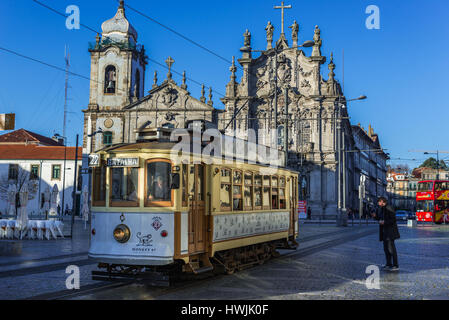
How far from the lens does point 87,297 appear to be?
29.3ft

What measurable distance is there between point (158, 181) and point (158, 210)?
1.88 ft

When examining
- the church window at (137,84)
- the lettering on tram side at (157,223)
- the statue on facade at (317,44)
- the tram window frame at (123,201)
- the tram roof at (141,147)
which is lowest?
the lettering on tram side at (157,223)

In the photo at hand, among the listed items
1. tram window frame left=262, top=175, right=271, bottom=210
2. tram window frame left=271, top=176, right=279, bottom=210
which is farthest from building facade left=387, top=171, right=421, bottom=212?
tram window frame left=262, top=175, right=271, bottom=210

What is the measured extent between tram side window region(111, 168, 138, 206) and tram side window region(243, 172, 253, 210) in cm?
348

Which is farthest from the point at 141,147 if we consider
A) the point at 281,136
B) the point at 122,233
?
the point at 281,136

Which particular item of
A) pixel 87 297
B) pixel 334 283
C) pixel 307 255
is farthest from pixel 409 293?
pixel 307 255

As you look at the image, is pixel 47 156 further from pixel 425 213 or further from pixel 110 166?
pixel 110 166

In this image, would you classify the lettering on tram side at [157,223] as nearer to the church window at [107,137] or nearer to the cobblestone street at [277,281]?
the cobblestone street at [277,281]

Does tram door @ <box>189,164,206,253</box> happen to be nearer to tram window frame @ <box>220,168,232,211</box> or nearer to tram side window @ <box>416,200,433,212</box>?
tram window frame @ <box>220,168,232,211</box>

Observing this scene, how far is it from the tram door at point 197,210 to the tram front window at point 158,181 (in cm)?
60

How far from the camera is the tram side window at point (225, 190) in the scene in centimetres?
1127

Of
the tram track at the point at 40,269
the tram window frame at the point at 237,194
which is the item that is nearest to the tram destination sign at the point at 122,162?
the tram window frame at the point at 237,194
